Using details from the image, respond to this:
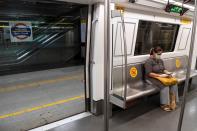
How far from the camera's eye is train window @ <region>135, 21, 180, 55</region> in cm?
441

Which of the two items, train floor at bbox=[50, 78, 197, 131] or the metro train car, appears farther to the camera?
the metro train car

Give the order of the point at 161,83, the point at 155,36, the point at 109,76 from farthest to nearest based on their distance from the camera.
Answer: the point at 155,36
the point at 161,83
the point at 109,76

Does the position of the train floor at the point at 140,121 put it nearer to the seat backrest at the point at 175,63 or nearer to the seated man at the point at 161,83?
the seated man at the point at 161,83

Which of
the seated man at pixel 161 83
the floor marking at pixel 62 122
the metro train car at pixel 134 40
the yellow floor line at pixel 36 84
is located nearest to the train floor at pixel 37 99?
the yellow floor line at pixel 36 84

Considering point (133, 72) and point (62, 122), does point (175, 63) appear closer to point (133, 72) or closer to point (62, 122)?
point (133, 72)

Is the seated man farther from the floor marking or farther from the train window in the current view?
Answer: the floor marking

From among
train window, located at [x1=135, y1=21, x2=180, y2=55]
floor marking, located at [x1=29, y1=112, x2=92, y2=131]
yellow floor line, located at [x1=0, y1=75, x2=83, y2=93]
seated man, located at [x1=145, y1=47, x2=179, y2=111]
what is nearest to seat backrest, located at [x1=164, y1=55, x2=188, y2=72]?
train window, located at [x1=135, y1=21, x2=180, y2=55]

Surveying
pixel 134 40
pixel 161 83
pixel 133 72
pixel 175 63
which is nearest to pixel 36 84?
pixel 133 72

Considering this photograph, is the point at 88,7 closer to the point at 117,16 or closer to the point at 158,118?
the point at 117,16

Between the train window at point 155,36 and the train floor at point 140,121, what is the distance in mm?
1481

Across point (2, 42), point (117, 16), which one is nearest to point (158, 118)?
Result: point (117, 16)

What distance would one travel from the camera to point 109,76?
1.71m

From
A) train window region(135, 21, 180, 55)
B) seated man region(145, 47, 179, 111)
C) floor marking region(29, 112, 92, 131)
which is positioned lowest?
floor marking region(29, 112, 92, 131)

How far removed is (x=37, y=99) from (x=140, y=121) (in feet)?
8.90
